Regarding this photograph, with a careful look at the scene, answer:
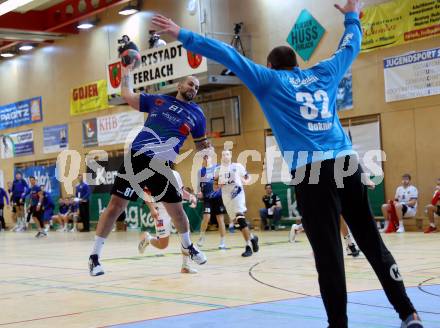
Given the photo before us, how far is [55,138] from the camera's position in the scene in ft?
107

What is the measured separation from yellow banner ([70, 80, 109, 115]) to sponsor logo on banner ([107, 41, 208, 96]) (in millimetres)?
5533

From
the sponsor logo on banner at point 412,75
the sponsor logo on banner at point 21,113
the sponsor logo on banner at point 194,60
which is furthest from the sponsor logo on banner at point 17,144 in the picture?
the sponsor logo on banner at point 412,75

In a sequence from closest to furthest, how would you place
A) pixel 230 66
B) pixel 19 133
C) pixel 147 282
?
1. pixel 230 66
2. pixel 147 282
3. pixel 19 133

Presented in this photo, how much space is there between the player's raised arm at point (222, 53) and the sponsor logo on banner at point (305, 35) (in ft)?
57.0

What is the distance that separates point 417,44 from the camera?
1883 centimetres

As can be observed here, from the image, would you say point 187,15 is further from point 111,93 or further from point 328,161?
point 328,161

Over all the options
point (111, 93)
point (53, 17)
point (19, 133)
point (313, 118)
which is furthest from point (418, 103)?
point (19, 133)

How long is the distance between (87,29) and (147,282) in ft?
78.0

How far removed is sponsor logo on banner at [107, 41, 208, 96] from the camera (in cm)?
2205

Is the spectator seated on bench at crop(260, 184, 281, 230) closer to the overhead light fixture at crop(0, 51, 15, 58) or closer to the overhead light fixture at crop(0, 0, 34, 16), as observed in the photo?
the overhead light fixture at crop(0, 0, 34, 16)

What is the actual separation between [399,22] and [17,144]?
22589 millimetres

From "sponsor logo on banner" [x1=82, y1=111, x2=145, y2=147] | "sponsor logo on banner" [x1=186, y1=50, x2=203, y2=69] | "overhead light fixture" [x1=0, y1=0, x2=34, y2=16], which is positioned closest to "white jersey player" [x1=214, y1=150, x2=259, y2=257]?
"sponsor logo on banner" [x1=186, y1=50, x2=203, y2=69]

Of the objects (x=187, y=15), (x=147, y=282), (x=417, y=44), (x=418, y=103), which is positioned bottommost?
(x=147, y=282)

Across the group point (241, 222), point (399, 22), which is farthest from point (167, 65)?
point (241, 222)
